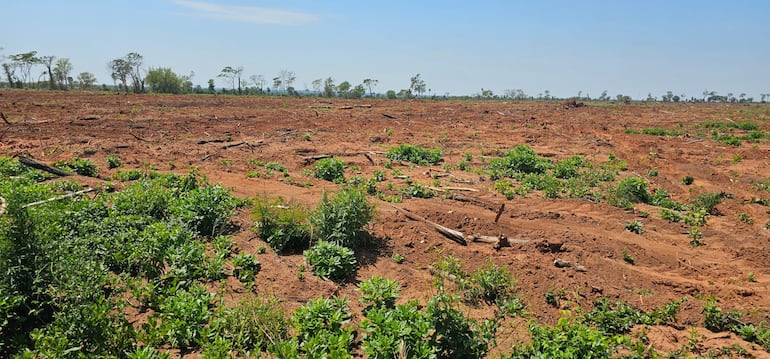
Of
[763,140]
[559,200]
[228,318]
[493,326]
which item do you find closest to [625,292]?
[493,326]

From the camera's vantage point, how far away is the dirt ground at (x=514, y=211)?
17.9ft

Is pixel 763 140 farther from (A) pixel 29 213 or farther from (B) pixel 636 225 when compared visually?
(A) pixel 29 213

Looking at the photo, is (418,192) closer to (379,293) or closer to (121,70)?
(379,293)

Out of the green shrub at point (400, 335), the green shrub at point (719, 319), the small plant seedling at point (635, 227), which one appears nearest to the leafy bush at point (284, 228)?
the green shrub at point (400, 335)

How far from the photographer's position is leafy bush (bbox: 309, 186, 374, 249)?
6152 mm

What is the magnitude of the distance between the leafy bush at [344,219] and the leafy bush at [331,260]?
12.0 inches

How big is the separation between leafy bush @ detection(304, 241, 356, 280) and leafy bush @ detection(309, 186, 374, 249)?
1.00 ft

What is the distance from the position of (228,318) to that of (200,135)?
42.0ft

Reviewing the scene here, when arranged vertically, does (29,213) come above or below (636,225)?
above

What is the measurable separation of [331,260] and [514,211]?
420cm

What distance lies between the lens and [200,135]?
15656mm

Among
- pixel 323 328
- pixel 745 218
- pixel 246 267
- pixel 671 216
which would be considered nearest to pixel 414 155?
pixel 671 216

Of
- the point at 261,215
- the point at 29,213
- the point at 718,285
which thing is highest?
the point at 29,213

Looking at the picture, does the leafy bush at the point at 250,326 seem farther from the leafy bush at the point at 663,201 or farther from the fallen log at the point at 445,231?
the leafy bush at the point at 663,201
